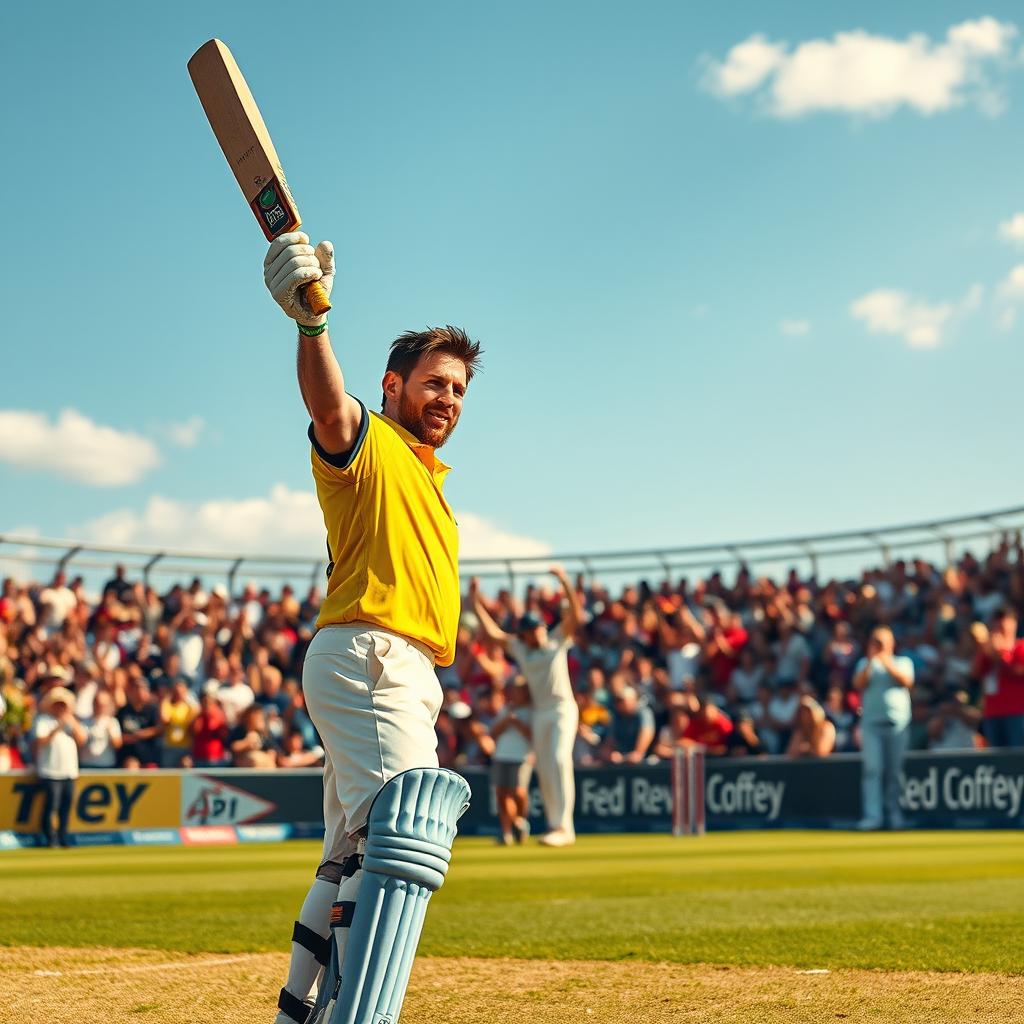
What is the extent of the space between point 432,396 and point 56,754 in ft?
45.9

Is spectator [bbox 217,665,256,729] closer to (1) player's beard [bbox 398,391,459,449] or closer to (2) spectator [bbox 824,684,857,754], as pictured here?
(2) spectator [bbox 824,684,857,754]

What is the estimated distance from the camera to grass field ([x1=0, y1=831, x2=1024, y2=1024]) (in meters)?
5.79

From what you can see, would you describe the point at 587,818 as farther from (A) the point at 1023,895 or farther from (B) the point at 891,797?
(A) the point at 1023,895

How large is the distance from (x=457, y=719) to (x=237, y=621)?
4.65 metres

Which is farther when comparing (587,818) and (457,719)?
(457,719)

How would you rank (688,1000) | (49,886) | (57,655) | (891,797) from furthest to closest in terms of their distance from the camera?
(57,655)
(891,797)
(49,886)
(688,1000)

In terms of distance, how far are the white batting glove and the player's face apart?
717 millimetres

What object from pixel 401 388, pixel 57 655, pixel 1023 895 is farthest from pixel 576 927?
pixel 57 655

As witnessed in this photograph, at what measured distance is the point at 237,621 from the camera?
24.3 metres

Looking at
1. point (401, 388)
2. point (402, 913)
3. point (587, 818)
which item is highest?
point (401, 388)

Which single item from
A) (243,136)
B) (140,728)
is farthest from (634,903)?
(140,728)

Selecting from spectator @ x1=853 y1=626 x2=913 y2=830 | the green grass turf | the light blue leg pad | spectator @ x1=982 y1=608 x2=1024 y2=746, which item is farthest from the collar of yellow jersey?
spectator @ x1=982 y1=608 x2=1024 y2=746

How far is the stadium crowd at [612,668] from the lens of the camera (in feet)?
63.9

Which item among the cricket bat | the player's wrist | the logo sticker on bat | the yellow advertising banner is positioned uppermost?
the cricket bat
